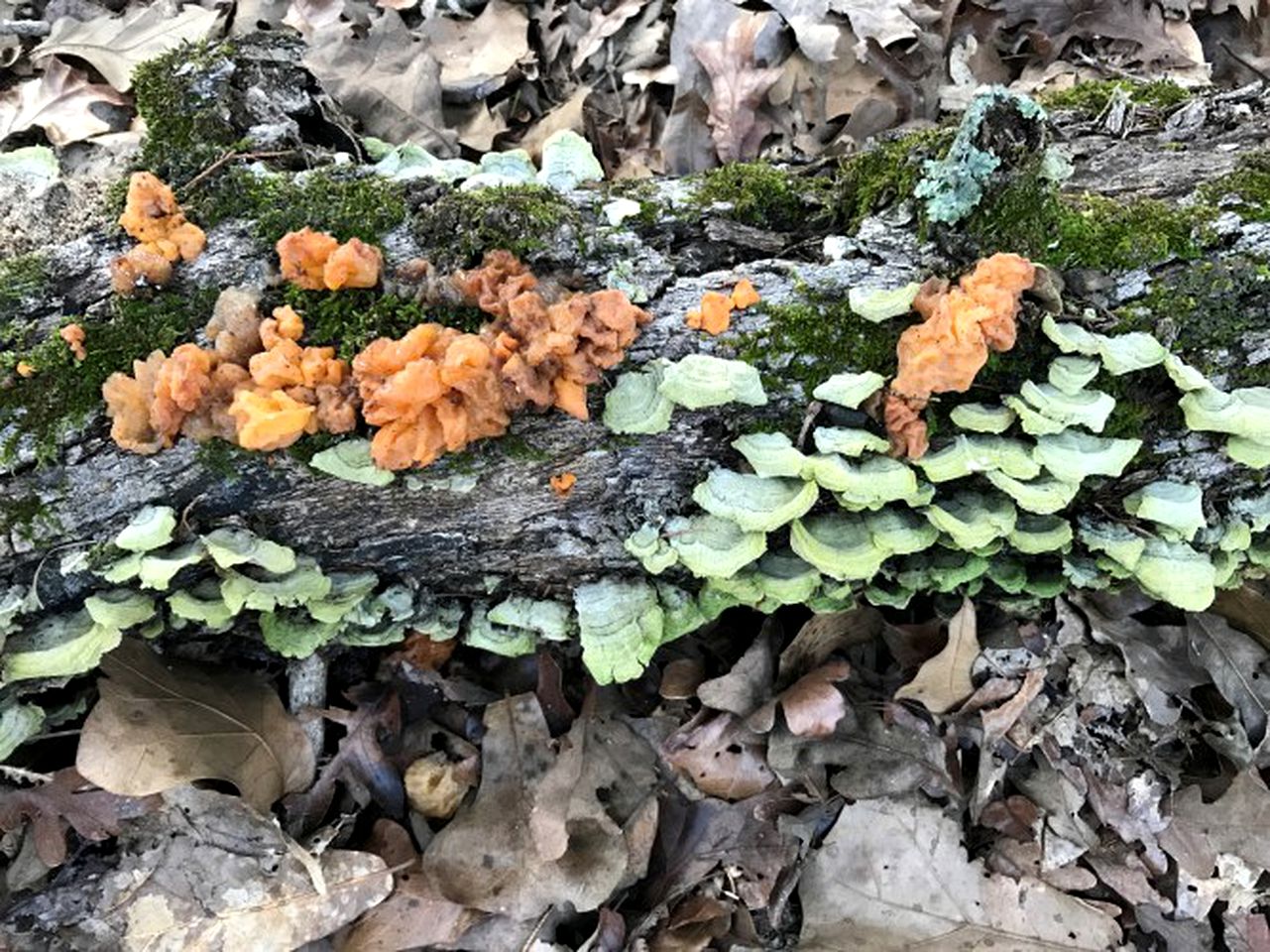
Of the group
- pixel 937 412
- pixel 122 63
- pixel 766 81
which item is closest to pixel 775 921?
pixel 937 412

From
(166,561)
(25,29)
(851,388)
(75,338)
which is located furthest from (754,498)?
(25,29)

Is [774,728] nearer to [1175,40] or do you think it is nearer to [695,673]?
[695,673]

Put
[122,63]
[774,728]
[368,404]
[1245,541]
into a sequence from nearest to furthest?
[368,404] < [1245,541] < [774,728] < [122,63]

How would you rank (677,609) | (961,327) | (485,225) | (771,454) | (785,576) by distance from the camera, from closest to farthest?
(961,327)
(771,454)
(485,225)
(785,576)
(677,609)

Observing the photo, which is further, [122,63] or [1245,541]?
[122,63]

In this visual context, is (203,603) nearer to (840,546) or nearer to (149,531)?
(149,531)

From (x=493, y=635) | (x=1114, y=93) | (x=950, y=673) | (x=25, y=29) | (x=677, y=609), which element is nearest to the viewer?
(x=1114, y=93)

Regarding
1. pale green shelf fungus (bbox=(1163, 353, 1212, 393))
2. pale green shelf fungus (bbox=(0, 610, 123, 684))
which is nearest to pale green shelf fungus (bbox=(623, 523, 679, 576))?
pale green shelf fungus (bbox=(1163, 353, 1212, 393))
